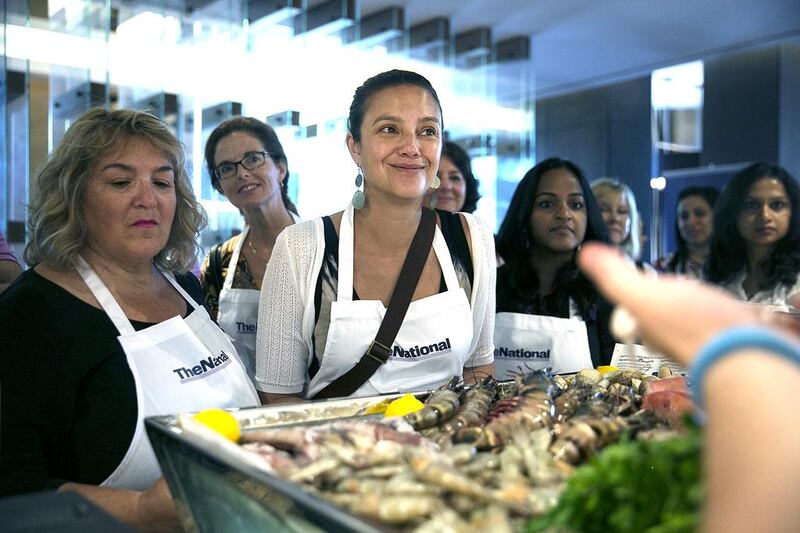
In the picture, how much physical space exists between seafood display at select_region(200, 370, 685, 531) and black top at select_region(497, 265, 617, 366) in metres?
1.28

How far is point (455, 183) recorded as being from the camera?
375 cm

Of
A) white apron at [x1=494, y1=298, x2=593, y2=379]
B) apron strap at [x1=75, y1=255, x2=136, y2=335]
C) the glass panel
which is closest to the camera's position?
apron strap at [x1=75, y1=255, x2=136, y2=335]

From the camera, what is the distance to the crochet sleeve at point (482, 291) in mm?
2346

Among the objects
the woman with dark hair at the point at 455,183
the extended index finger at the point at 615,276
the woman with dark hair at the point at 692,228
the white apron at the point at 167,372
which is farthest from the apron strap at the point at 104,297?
the woman with dark hair at the point at 692,228

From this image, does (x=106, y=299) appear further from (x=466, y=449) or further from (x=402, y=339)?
(x=466, y=449)

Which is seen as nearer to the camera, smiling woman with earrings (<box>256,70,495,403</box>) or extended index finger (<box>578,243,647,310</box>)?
extended index finger (<box>578,243,647,310</box>)

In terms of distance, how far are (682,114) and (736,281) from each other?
408 inches

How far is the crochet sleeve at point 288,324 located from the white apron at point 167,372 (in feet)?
0.66

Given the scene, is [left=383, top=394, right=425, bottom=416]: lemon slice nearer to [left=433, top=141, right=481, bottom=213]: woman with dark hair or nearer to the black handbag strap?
the black handbag strap

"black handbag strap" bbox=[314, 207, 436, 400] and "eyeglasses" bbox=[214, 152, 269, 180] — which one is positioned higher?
"eyeglasses" bbox=[214, 152, 269, 180]

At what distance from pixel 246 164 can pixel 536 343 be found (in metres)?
1.55

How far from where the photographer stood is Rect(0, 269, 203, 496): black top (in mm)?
1537

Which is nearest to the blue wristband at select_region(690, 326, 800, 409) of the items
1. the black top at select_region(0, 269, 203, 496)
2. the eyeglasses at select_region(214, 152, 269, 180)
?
the black top at select_region(0, 269, 203, 496)

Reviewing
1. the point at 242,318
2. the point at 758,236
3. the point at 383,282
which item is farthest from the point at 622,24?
the point at 383,282
